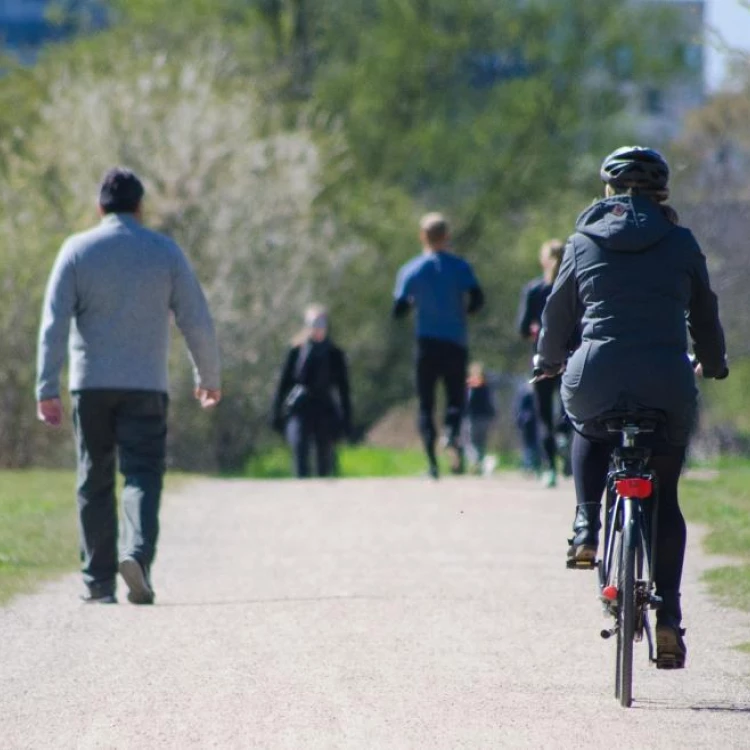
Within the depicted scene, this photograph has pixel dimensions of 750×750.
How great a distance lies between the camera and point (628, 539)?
6.69 m

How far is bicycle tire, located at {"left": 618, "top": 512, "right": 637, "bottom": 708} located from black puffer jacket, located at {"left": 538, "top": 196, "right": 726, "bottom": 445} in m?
0.40

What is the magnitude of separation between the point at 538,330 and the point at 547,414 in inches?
41.6

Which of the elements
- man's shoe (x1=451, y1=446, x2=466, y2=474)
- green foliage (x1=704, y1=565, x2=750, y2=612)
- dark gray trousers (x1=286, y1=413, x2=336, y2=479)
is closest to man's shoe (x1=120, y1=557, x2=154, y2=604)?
green foliage (x1=704, y1=565, x2=750, y2=612)

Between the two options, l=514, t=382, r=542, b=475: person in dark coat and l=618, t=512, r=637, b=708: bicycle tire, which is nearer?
l=618, t=512, r=637, b=708: bicycle tire

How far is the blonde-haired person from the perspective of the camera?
15.3m

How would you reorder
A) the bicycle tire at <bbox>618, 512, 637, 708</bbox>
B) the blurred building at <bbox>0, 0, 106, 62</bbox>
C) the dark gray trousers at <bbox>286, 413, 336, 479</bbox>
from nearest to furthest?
the bicycle tire at <bbox>618, 512, 637, 708</bbox>
the dark gray trousers at <bbox>286, 413, 336, 479</bbox>
the blurred building at <bbox>0, 0, 106, 62</bbox>

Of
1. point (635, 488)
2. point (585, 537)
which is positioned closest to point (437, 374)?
point (585, 537)

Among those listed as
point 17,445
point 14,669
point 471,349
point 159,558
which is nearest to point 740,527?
point 159,558

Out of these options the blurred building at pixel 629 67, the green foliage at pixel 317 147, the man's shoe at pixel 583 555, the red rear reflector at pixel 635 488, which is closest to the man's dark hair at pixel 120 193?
the man's shoe at pixel 583 555

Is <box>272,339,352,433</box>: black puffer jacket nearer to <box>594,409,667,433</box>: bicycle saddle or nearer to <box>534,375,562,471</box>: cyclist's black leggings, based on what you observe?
<box>534,375,562,471</box>: cyclist's black leggings

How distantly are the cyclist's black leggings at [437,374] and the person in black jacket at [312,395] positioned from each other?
3.58 metres

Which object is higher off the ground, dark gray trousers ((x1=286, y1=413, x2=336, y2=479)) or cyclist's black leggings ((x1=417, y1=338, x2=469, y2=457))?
cyclist's black leggings ((x1=417, y1=338, x2=469, y2=457))

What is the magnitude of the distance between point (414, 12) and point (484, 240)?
15.4ft

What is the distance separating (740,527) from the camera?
41.1ft
